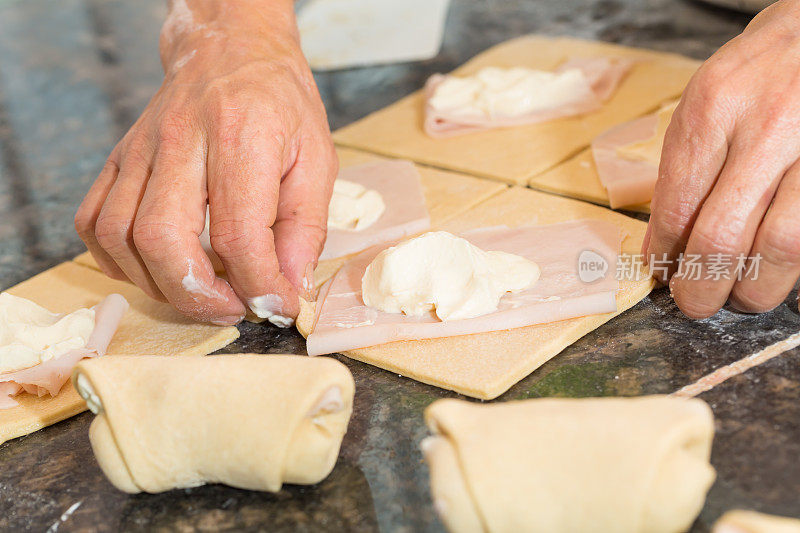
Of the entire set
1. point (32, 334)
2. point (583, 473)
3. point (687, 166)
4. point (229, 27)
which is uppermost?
point (229, 27)

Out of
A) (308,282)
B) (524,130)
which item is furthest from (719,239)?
(524,130)

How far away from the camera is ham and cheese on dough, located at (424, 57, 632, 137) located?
253 cm

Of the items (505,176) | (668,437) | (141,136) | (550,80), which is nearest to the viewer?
(668,437)

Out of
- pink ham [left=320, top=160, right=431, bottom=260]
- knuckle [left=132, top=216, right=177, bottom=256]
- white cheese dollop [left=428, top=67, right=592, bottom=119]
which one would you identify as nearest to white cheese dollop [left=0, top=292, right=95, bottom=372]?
knuckle [left=132, top=216, right=177, bottom=256]

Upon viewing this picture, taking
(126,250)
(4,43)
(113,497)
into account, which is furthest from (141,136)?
(4,43)

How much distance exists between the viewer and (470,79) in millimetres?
2680

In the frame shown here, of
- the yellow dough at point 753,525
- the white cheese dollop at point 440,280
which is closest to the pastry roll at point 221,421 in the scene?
the white cheese dollop at point 440,280

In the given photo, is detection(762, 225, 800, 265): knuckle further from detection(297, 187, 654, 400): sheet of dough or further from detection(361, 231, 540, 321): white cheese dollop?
detection(361, 231, 540, 321): white cheese dollop

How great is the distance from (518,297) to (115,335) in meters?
0.88

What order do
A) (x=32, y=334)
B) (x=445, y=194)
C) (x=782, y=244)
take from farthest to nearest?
(x=445, y=194), (x=32, y=334), (x=782, y=244)

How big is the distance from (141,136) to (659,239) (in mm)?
1108

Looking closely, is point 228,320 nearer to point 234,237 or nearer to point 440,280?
point 234,237

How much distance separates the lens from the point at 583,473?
3.46 ft

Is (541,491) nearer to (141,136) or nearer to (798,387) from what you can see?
(798,387)
